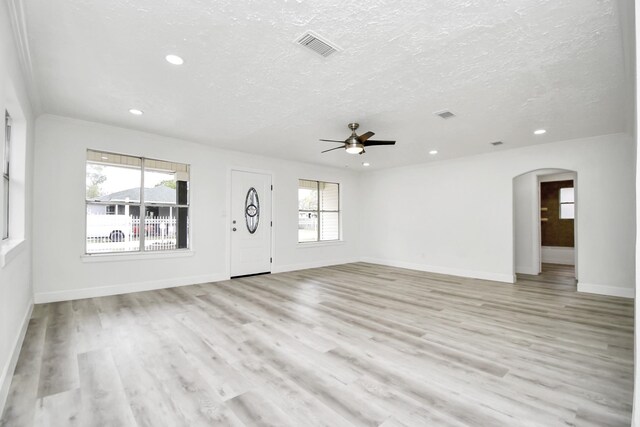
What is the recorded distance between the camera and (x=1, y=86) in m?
1.83

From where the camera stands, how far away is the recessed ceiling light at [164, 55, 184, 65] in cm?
263

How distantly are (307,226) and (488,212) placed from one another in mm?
3984

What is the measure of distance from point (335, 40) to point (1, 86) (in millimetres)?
2189

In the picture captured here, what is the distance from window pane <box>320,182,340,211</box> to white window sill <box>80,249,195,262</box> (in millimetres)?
3696

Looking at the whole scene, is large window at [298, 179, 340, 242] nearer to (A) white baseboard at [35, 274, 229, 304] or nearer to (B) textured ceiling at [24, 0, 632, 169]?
(A) white baseboard at [35, 274, 229, 304]

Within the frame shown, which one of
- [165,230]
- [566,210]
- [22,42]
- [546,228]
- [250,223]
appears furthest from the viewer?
[546,228]

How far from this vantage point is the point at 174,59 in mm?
2670

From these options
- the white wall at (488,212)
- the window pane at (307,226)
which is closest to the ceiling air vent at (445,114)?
the white wall at (488,212)

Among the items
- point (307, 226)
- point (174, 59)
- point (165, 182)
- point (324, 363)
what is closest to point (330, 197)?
point (307, 226)

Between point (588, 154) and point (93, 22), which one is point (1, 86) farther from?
point (588, 154)

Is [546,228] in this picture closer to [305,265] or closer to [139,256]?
[305,265]

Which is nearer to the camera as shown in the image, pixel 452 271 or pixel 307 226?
pixel 452 271

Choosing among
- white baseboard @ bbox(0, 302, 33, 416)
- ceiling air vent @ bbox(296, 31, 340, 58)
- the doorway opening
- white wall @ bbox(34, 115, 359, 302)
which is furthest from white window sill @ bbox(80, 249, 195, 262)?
the doorway opening

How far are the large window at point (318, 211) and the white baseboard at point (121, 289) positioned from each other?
2.41m
